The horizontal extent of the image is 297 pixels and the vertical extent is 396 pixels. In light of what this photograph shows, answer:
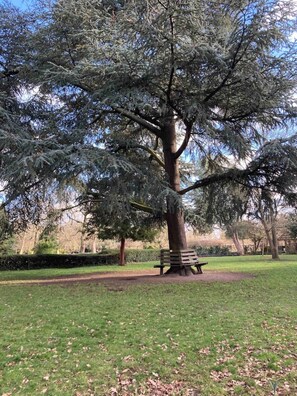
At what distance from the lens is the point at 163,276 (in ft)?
39.8

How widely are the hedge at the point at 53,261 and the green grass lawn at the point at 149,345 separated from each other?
15.8 m

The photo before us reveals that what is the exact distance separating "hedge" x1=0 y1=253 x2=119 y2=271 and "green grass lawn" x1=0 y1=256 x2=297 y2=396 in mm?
15782

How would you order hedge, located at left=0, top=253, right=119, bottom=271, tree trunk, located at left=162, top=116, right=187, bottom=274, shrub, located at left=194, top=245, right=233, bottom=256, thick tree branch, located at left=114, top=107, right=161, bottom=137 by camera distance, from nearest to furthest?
thick tree branch, located at left=114, top=107, right=161, bottom=137, tree trunk, located at left=162, top=116, right=187, bottom=274, hedge, located at left=0, top=253, right=119, bottom=271, shrub, located at left=194, top=245, right=233, bottom=256

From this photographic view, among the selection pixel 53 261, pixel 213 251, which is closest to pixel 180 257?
pixel 53 261

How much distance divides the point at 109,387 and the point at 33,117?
391 inches

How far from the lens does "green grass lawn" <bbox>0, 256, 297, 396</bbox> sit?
3.52m

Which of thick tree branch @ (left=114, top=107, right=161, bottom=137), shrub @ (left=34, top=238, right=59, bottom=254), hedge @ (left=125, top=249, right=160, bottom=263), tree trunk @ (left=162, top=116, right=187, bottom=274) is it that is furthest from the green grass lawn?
hedge @ (left=125, top=249, right=160, bottom=263)

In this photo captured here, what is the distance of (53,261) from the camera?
2338 cm

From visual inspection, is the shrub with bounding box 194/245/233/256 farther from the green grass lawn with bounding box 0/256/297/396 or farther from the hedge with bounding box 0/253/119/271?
the green grass lawn with bounding box 0/256/297/396

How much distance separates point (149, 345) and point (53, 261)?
20.0 metres

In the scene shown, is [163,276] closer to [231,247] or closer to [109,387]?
[109,387]

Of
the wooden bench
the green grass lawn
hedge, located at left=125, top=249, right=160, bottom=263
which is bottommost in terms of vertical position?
the green grass lawn

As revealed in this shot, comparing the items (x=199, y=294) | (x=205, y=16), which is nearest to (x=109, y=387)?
(x=199, y=294)

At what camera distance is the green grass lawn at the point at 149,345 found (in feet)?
11.6
